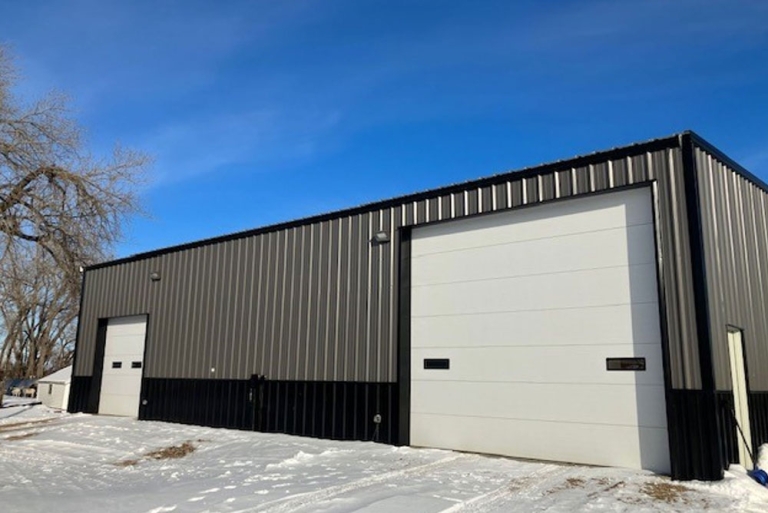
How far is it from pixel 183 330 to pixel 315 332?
15.9ft

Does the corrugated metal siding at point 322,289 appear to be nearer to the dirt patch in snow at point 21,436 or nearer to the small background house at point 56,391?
the dirt patch in snow at point 21,436

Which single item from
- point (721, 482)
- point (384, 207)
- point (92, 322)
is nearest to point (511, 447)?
point (721, 482)

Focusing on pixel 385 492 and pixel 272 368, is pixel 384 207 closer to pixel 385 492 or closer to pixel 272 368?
pixel 272 368

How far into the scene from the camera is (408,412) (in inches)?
429

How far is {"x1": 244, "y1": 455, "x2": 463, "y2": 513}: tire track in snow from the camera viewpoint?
243 inches

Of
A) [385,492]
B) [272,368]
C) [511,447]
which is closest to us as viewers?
[385,492]

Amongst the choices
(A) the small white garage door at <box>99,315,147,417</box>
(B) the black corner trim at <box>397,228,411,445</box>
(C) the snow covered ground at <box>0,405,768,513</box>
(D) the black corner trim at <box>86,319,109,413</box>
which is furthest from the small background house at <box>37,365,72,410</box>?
(B) the black corner trim at <box>397,228,411,445</box>

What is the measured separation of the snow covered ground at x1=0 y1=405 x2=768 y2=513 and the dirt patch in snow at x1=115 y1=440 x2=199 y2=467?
3cm

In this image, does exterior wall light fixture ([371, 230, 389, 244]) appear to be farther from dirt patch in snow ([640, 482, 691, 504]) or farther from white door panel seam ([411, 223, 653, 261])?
dirt patch in snow ([640, 482, 691, 504])

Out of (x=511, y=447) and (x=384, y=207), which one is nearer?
(x=511, y=447)

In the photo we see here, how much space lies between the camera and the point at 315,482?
7.58 meters

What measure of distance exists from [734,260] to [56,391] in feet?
72.5

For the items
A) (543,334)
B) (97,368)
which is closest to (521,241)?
(543,334)

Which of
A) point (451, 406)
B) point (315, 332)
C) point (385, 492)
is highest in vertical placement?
point (315, 332)
